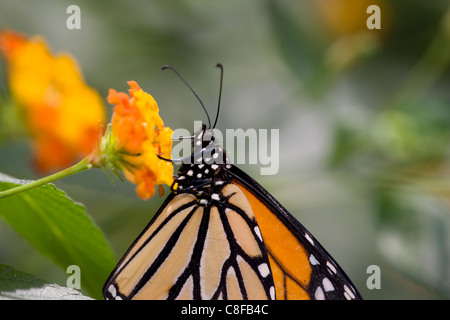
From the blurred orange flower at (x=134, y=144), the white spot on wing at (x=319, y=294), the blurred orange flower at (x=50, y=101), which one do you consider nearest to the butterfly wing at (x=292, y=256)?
the white spot on wing at (x=319, y=294)

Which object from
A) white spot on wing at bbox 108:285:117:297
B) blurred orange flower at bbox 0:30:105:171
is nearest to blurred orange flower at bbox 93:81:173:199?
white spot on wing at bbox 108:285:117:297

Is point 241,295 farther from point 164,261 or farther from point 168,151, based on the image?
point 168,151

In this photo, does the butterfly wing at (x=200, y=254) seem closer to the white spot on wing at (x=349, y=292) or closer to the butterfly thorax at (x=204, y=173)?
the butterfly thorax at (x=204, y=173)

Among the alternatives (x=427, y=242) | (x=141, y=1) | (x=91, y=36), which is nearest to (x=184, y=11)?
(x=141, y=1)

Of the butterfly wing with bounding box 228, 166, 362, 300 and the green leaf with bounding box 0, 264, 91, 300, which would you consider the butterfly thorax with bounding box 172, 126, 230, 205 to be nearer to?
the butterfly wing with bounding box 228, 166, 362, 300

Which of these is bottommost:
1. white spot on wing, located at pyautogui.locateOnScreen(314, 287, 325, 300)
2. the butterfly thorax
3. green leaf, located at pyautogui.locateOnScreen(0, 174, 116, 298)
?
white spot on wing, located at pyautogui.locateOnScreen(314, 287, 325, 300)

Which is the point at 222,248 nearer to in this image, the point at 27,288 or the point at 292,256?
the point at 292,256

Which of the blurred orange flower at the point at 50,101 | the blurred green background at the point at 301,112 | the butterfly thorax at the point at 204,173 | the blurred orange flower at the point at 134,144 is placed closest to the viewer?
the blurred orange flower at the point at 134,144
